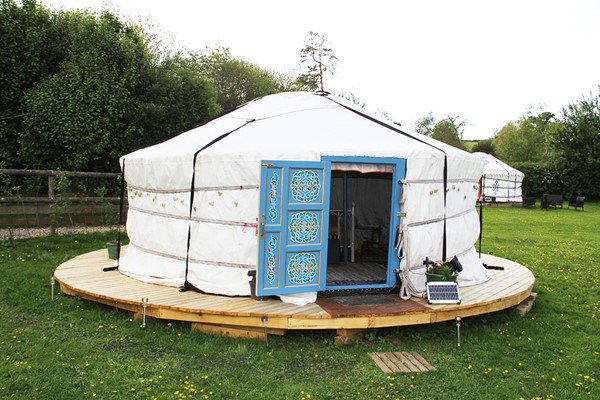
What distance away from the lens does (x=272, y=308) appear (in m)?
3.75

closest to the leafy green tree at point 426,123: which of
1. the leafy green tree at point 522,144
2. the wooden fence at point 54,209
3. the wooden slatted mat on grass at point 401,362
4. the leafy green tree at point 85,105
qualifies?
the leafy green tree at point 522,144

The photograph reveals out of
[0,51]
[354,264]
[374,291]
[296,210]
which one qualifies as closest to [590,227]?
[354,264]

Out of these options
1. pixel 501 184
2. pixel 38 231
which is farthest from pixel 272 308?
pixel 501 184

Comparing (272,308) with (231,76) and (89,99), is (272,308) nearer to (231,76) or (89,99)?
(89,99)

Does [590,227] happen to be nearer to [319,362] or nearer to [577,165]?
[577,165]

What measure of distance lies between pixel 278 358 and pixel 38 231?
20.4 ft

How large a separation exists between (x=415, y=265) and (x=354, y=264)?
4.48 ft

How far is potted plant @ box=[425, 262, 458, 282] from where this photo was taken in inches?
160

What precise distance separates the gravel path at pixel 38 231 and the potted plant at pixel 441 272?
624 centimetres

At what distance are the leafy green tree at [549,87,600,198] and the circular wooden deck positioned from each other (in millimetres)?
17321

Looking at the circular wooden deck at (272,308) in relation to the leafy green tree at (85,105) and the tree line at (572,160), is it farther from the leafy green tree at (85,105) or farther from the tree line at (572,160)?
the tree line at (572,160)

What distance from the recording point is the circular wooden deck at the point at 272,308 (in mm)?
3574

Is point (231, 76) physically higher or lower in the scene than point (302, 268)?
higher

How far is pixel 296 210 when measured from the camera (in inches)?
152
